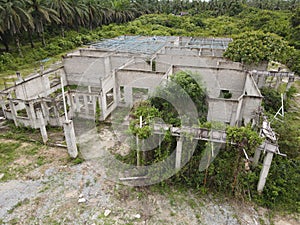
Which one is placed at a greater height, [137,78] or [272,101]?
[137,78]

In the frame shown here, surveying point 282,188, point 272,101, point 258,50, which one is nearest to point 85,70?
point 258,50

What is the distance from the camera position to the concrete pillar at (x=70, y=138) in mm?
8859

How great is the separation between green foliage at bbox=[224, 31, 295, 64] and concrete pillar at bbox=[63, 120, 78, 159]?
11.9m

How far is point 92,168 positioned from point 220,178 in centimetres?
494

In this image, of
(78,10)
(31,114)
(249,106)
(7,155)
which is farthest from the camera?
(78,10)

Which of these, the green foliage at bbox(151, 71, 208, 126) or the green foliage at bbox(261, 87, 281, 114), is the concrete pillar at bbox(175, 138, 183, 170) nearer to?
the green foliage at bbox(151, 71, 208, 126)

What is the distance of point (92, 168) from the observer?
29.6 ft

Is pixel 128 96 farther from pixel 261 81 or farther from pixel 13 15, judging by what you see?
pixel 13 15

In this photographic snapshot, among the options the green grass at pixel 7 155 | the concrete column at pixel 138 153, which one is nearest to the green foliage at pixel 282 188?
the concrete column at pixel 138 153

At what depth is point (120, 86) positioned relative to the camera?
13.8 meters

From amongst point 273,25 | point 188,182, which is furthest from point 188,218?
point 273,25

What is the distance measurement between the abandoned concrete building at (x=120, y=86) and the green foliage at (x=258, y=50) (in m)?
0.69

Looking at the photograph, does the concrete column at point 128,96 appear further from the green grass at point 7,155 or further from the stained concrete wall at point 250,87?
the stained concrete wall at point 250,87

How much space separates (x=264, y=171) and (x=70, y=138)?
726 cm
